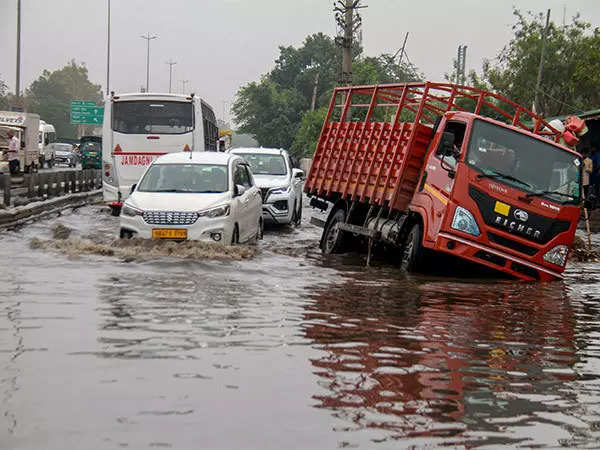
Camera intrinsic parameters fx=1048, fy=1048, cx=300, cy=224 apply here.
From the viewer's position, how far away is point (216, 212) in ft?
49.3

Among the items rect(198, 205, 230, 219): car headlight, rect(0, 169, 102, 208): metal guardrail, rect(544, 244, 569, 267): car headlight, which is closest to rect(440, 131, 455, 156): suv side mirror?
rect(544, 244, 569, 267): car headlight

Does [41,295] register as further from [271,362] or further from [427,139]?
[427,139]

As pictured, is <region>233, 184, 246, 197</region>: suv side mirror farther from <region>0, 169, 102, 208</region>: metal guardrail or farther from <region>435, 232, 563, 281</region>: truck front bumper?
<region>0, 169, 102, 208</region>: metal guardrail

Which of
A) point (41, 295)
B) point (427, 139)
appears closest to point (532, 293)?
point (427, 139)

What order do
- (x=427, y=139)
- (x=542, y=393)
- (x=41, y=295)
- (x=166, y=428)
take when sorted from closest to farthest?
(x=166, y=428) < (x=542, y=393) < (x=41, y=295) < (x=427, y=139)

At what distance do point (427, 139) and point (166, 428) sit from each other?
33.9 ft

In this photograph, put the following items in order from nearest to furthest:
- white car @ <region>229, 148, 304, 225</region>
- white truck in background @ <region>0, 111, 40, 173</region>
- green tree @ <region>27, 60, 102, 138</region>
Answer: white car @ <region>229, 148, 304, 225</region> < white truck in background @ <region>0, 111, 40, 173</region> < green tree @ <region>27, 60, 102, 138</region>

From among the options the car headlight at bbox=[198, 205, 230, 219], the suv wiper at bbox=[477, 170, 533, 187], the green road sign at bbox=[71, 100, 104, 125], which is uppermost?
the green road sign at bbox=[71, 100, 104, 125]

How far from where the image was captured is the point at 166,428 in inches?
205

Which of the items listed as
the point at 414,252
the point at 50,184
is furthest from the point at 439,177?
the point at 50,184

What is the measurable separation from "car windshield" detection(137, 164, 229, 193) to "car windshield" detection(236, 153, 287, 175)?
23.1ft

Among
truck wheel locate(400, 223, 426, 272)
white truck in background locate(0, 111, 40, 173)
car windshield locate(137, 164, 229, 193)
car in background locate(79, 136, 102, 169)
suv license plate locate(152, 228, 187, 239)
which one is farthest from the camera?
car in background locate(79, 136, 102, 169)

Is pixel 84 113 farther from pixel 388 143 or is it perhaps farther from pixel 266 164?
pixel 388 143

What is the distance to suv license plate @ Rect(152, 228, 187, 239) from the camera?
1480 centimetres
